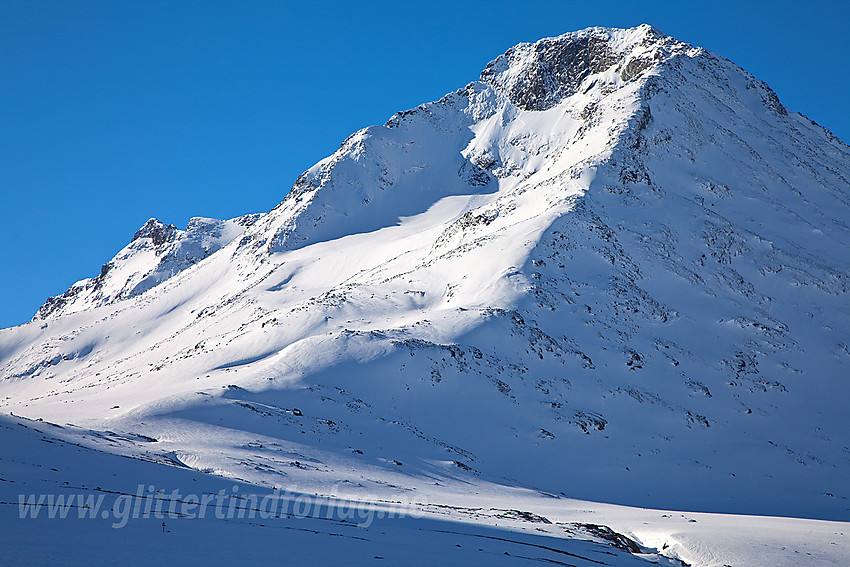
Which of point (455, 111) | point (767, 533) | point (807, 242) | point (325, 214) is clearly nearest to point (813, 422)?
point (807, 242)

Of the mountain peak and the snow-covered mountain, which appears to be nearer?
the snow-covered mountain

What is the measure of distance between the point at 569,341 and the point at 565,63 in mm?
110338

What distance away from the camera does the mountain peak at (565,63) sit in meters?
140

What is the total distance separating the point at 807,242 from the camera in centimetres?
8412

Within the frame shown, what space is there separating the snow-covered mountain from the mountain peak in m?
6.91

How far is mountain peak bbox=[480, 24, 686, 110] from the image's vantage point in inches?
5507

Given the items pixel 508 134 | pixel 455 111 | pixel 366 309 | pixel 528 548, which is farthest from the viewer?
pixel 455 111

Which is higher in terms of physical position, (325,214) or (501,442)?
(325,214)

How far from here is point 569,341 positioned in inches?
2452

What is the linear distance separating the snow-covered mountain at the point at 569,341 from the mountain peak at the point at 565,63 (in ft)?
22.7

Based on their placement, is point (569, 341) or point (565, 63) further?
point (565, 63)

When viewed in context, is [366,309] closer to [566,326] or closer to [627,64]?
[566,326]

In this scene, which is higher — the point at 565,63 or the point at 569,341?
the point at 565,63

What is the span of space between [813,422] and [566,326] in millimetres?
25395
